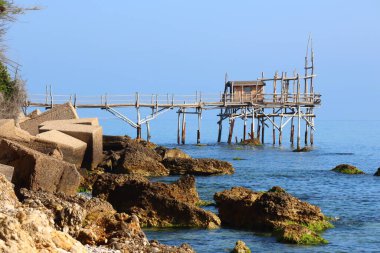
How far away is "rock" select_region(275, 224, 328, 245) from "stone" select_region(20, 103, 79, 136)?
17107 mm

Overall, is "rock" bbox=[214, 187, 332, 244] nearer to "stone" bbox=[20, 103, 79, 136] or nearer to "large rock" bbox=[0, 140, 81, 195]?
"large rock" bbox=[0, 140, 81, 195]

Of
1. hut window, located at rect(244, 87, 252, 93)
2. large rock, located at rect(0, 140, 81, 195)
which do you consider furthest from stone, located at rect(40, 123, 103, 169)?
hut window, located at rect(244, 87, 252, 93)

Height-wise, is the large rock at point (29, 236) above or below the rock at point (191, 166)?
above

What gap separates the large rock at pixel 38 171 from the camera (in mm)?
15102

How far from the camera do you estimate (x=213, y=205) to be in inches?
795

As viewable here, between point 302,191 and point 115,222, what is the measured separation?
689 inches

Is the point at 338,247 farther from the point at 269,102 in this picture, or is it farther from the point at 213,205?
the point at 269,102

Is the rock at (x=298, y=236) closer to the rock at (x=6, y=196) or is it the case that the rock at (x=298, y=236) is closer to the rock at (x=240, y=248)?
the rock at (x=240, y=248)

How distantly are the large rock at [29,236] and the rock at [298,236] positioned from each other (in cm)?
851

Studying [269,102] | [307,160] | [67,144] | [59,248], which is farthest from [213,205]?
[269,102]

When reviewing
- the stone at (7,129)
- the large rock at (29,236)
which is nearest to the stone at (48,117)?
the stone at (7,129)

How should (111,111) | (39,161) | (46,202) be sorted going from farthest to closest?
(111,111) < (39,161) < (46,202)

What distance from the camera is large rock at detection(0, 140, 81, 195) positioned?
49.5 ft

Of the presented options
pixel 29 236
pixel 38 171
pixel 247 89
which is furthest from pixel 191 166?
pixel 247 89
